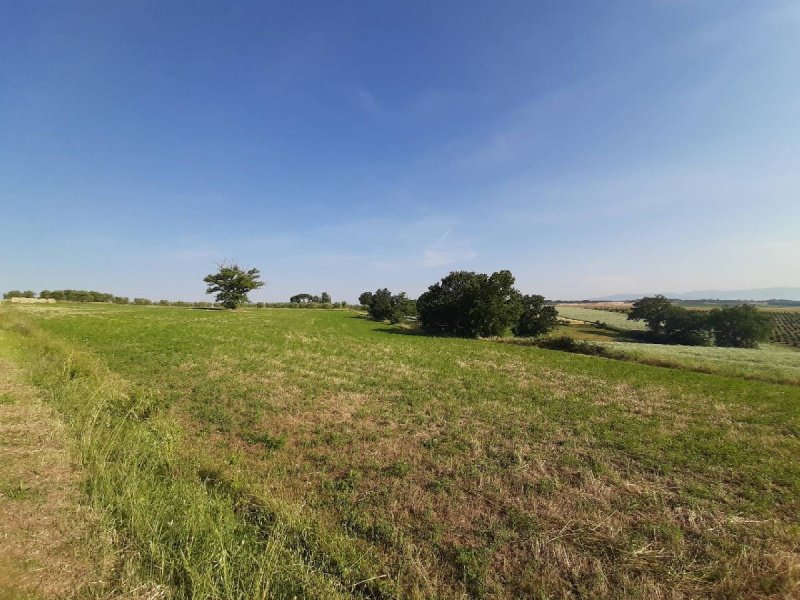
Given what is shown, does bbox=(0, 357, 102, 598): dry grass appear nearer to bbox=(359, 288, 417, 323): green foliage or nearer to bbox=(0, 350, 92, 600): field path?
bbox=(0, 350, 92, 600): field path

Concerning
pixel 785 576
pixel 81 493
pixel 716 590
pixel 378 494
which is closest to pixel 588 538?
pixel 716 590

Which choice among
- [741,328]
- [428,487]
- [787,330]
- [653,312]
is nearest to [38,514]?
[428,487]

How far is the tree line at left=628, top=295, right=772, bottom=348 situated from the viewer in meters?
68.9

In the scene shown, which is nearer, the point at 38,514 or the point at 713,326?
the point at 38,514

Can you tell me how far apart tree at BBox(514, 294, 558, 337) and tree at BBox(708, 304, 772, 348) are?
42.5 metres

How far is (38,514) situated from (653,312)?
362 ft

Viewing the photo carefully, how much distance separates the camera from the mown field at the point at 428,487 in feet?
18.1

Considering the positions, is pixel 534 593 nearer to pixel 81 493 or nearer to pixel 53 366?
pixel 81 493

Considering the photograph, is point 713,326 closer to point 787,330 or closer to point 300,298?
point 787,330

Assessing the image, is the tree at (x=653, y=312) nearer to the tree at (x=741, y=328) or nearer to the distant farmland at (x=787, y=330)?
the tree at (x=741, y=328)

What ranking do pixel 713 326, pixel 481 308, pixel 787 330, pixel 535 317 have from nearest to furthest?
pixel 481 308 < pixel 535 317 < pixel 713 326 < pixel 787 330

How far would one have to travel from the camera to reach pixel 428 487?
8.37 m

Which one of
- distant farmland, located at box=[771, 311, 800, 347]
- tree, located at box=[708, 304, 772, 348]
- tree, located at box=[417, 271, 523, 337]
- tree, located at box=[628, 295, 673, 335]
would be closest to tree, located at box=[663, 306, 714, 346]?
tree, located at box=[628, 295, 673, 335]

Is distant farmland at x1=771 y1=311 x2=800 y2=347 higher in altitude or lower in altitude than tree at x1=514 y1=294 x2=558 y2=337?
lower
